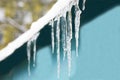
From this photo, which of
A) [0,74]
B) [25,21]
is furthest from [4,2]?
[0,74]

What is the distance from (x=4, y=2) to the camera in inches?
733

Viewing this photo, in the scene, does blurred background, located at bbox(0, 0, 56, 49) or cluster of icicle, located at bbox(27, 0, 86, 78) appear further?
blurred background, located at bbox(0, 0, 56, 49)

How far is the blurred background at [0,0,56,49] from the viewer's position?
54.0ft

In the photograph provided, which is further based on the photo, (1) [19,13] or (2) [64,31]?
(1) [19,13]

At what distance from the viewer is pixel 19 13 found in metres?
17.7

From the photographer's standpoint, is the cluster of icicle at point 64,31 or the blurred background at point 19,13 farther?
the blurred background at point 19,13

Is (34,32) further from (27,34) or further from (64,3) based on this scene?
(64,3)

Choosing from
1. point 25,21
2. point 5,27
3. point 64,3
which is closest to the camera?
point 64,3

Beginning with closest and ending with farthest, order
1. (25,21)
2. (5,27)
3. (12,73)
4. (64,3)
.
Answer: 1. (64,3)
2. (12,73)
3. (5,27)
4. (25,21)

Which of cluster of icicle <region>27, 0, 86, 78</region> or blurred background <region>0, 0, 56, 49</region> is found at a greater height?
blurred background <region>0, 0, 56, 49</region>

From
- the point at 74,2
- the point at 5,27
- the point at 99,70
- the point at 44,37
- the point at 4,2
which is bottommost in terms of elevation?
the point at 99,70

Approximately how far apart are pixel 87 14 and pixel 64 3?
8.9 inches

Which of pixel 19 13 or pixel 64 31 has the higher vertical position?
pixel 19 13

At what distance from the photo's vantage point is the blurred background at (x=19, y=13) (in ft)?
54.0
